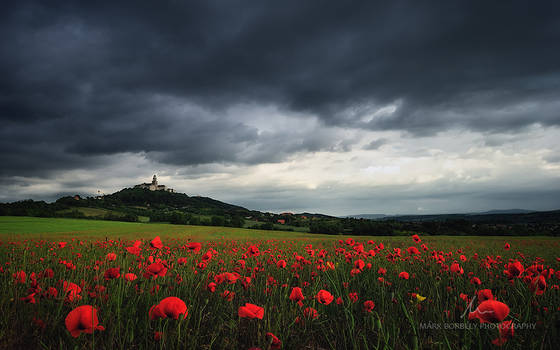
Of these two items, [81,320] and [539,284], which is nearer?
[81,320]

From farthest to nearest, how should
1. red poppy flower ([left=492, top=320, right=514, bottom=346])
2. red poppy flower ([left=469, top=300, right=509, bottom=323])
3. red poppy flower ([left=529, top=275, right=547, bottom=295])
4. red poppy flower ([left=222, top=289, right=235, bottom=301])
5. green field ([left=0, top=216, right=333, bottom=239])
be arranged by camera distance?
green field ([left=0, top=216, right=333, bottom=239]), red poppy flower ([left=222, top=289, right=235, bottom=301]), red poppy flower ([left=529, top=275, right=547, bottom=295]), red poppy flower ([left=492, top=320, right=514, bottom=346]), red poppy flower ([left=469, top=300, right=509, bottom=323])

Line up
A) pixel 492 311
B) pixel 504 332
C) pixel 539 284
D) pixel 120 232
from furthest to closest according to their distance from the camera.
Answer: pixel 120 232 → pixel 539 284 → pixel 504 332 → pixel 492 311

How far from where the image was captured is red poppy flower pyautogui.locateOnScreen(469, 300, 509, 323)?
1355 mm

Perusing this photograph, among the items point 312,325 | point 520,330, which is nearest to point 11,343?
point 312,325

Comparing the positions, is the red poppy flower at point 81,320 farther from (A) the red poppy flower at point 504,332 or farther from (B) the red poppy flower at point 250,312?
(A) the red poppy flower at point 504,332

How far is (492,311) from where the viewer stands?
138cm

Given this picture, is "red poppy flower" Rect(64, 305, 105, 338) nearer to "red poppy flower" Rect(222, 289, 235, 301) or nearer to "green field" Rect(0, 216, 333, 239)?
"red poppy flower" Rect(222, 289, 235, 301)

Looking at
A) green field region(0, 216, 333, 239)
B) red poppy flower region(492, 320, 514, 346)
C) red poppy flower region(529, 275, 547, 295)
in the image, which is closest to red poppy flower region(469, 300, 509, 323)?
red poppy flower region(492, 320, 514, 346)

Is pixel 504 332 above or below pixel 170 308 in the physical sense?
below

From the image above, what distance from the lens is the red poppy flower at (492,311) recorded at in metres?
1.36

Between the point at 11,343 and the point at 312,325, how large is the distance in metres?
2.55

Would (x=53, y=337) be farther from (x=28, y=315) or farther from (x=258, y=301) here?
(x=258, y=301)

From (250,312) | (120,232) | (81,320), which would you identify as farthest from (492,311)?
(120,232)

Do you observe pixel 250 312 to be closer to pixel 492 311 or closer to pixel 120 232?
pixel 492 311
